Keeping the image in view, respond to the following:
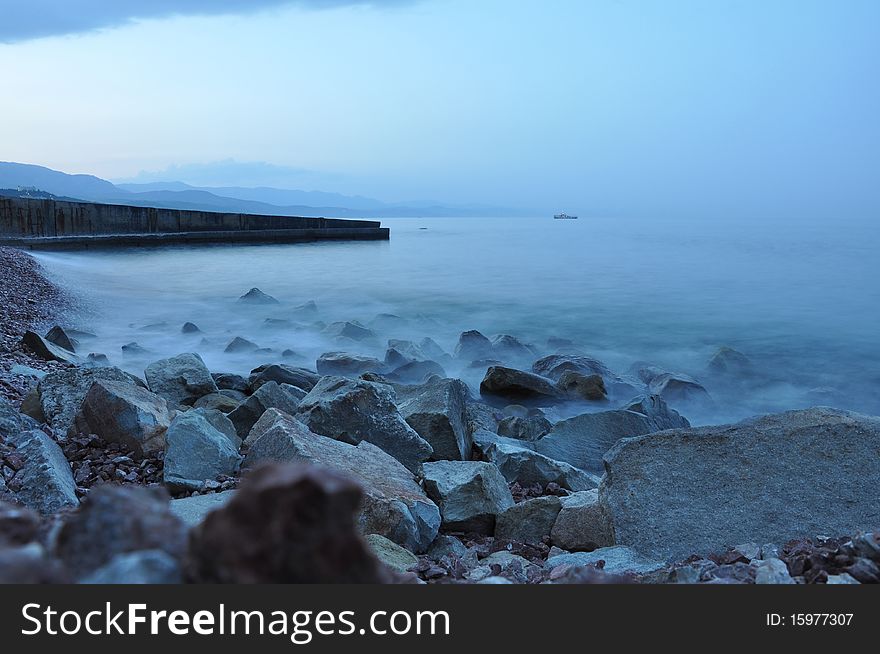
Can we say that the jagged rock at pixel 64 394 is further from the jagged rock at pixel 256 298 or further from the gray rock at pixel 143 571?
the jagged rock at pixel 256 298

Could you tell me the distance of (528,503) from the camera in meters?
3.50

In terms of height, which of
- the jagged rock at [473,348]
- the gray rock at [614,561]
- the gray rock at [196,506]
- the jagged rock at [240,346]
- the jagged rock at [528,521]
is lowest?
the jagged rock at [240,346]

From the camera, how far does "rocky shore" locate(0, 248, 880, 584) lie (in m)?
0.95

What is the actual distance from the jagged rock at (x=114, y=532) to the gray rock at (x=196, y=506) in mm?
1721

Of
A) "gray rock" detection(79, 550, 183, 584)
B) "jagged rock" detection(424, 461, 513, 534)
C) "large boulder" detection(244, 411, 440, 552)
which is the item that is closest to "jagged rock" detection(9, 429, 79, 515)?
"large boulder" detection(244, 411, 440, 552)

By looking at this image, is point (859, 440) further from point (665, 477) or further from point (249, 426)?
point (249, 426)

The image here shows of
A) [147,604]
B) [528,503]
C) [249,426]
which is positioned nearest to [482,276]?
[249,426]

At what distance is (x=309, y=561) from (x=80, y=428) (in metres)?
3.62

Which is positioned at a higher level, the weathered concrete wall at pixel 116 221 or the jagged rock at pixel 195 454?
the weathered concrete wall at pixel 116 221

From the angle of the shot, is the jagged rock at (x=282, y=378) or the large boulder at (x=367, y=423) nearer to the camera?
the large boulder at (x=367, y=423)

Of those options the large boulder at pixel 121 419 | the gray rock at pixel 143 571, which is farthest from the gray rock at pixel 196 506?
the gray rock at pixel 143 571

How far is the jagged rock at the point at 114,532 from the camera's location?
998 millimetres

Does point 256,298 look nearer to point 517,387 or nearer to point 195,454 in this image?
point 517,387

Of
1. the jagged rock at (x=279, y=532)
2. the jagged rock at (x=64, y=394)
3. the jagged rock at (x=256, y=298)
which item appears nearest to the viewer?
the jagged rock at (x=279, y=532)
